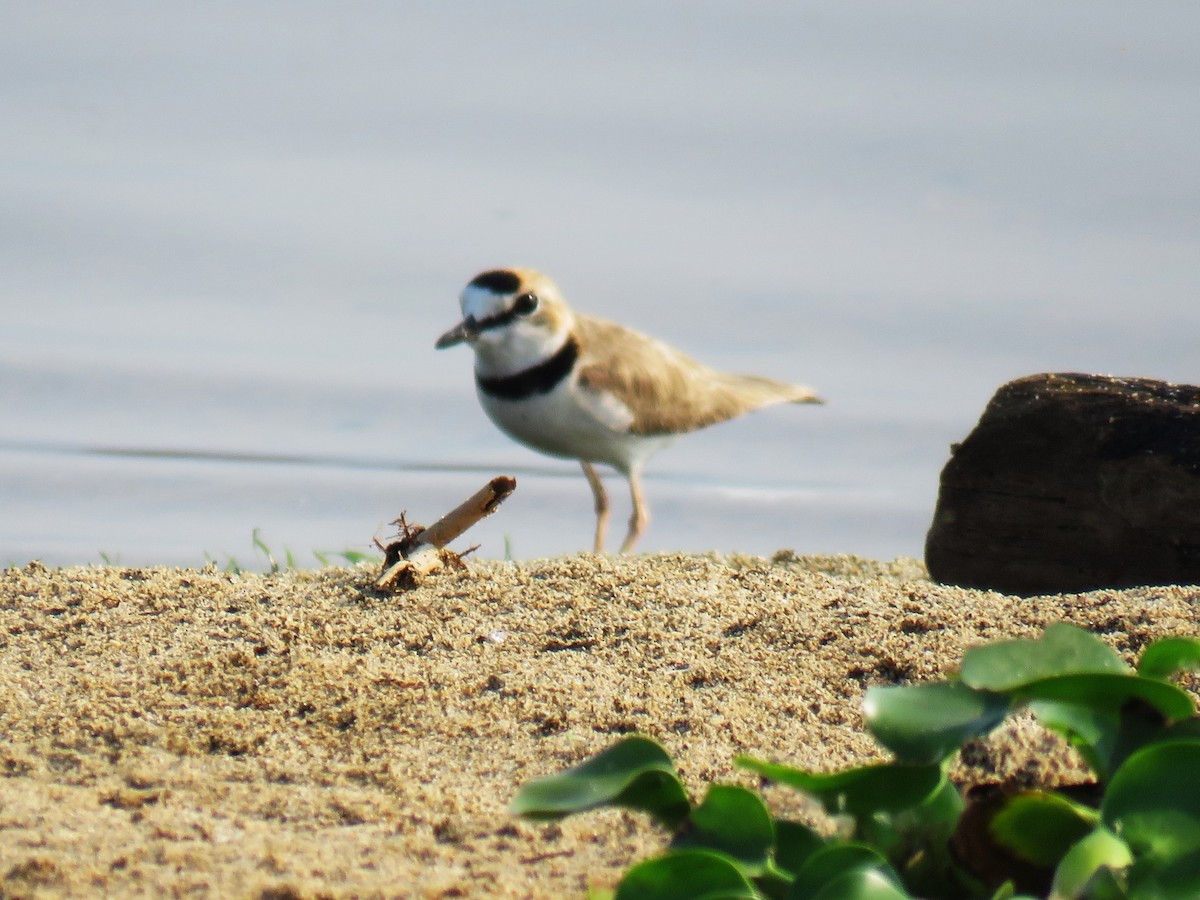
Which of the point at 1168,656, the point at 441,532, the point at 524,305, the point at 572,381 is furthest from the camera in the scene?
the point at 524,305

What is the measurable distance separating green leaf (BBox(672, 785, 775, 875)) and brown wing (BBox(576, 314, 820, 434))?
12.9 feet

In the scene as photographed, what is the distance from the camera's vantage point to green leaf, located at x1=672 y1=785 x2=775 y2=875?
4.70 feet

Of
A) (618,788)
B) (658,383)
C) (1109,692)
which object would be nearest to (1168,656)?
(1109,692)

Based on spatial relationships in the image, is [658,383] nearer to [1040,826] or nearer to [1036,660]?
[1036,660]

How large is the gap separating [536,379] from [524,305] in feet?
1.04

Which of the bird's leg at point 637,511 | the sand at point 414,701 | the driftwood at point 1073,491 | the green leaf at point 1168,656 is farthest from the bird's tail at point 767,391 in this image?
the green leaf at point 1168,656

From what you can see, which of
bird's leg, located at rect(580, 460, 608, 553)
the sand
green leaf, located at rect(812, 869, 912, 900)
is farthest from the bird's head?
green leaf, located at rect(812, 869, 912, 900)

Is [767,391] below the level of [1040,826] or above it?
above

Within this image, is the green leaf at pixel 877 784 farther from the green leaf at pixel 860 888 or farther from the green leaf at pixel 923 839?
the green leaf at pixel 860 888

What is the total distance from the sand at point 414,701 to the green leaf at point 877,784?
24 centimetres

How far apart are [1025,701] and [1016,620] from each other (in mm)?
1037

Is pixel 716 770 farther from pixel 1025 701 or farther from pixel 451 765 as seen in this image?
pixel 1025 701

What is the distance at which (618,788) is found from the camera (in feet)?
4.76

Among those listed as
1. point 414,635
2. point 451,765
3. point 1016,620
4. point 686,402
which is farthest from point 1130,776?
point 686,402
